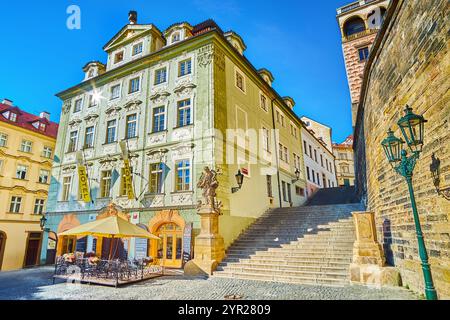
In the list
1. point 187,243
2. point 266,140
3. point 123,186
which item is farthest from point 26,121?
point 187,243

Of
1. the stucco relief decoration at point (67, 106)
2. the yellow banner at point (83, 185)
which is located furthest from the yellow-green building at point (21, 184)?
the yellow banner at point (83, 185)

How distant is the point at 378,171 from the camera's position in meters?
8.36

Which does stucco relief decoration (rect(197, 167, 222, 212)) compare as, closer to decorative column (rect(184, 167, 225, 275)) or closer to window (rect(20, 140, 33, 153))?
decorative column (rect(184, 167, 225, 275))

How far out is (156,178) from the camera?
14.4m

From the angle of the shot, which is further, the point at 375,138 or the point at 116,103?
the point at 116,103

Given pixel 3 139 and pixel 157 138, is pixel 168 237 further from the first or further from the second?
pixel 3 139

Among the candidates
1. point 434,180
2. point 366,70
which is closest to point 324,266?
point 434,180

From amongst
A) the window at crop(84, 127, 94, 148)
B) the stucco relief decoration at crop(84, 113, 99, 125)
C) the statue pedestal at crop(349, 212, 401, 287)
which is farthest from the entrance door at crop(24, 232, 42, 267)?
the statue pedestal at crop(349, 212, 401, 287)

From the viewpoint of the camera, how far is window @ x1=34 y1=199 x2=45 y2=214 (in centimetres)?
2602

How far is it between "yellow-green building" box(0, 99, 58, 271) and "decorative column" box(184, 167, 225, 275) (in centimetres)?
2232

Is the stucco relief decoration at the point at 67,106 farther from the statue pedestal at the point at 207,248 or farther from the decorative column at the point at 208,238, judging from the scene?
the statue pedestal at the point at 207,248

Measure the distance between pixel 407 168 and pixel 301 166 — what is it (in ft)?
70.9

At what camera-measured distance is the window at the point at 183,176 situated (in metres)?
13.3
